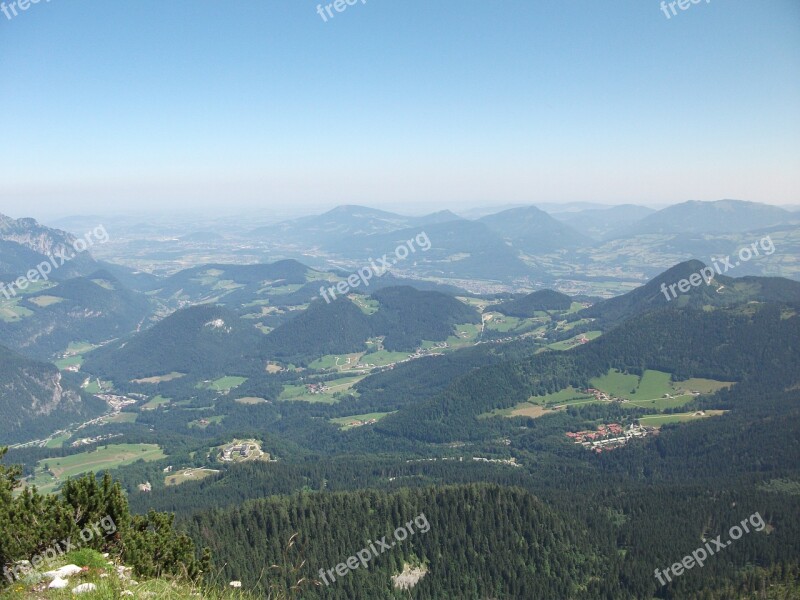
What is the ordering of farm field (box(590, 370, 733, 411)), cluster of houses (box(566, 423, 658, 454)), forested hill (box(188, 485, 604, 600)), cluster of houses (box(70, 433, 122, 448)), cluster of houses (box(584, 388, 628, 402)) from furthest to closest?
cluster of houses (box(584, 388, 628, 402)) → farm field (box(590, 370, 733, 411)) → cluster of houses (box(70, 433, 122, 448)) → cluster of houses (box(566, 423, 658, 454)) → forested hill (box(188, 485, 604, 600))

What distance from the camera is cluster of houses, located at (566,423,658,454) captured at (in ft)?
479

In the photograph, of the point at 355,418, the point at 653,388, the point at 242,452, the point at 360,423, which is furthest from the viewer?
the point at 355,418

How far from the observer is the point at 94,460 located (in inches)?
5881

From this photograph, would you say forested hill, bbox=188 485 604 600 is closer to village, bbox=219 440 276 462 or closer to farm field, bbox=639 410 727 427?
village, bbox=219 440 276 462

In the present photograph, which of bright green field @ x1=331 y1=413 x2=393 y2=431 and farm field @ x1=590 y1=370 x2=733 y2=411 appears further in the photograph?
bright green field @ x1=331 y1=413 x2=393 y2=431

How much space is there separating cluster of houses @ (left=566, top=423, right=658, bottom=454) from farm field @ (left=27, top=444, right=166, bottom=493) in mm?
117469

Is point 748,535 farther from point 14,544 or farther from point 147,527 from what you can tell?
point 14,544

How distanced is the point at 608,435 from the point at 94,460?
145381mm

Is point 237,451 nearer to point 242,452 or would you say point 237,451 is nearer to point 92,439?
point 242,452

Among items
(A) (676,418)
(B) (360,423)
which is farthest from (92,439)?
(A) (676,418)

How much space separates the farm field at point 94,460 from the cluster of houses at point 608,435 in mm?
117469

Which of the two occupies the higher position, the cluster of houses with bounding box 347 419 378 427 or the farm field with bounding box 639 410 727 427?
the farm field with bounding box 639 410 727 427

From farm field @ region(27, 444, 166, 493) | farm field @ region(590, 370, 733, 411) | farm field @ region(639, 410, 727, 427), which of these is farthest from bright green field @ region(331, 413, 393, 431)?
farm field @ region(639, 410, 727, 427)

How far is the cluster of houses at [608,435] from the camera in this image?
145875 mm
